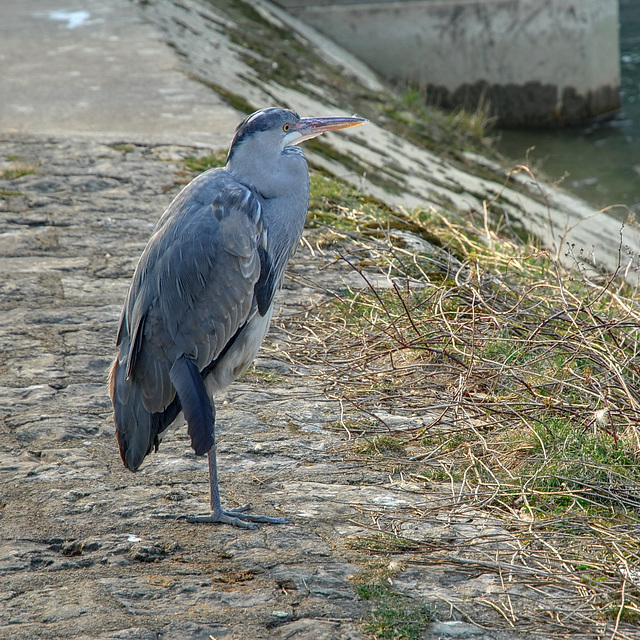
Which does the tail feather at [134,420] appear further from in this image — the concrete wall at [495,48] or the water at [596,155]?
the concrete wall at [495,48]

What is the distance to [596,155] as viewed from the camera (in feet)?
45.8

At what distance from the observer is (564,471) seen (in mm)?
3131

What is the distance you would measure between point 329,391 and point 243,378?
1.49 ft

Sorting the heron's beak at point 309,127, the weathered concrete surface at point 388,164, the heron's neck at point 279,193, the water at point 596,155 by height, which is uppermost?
the heron's beak at point 309,127

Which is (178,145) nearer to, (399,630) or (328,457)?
(328,457)

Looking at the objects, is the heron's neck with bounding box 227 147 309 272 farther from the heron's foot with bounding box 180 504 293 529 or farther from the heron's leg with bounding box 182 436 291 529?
the heron's foot with bounding box 180 504 293 529

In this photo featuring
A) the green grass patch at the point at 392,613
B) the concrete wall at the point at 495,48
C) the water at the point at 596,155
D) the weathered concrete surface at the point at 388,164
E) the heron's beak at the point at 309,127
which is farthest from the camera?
the concrete wall at the point at 495,48

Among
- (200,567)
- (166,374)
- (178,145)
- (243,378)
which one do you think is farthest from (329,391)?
(178,145)

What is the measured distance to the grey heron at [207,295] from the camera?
116 inches

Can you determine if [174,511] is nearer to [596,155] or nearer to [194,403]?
[194,403]

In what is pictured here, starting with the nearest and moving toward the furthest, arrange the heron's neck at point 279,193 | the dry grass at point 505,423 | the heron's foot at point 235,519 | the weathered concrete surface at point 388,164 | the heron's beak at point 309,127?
the dry grass at point 505,423 → the heron's foot at point 235,519 → the heron's neck at point 279,193 → the heron's beak at point 309,127 → the weathered concrete surface at point 388,164

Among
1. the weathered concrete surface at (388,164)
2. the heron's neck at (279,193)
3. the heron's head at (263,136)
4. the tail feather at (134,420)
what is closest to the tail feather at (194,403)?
the tail feather at (134,420)

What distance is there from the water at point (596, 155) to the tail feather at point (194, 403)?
30.0ft

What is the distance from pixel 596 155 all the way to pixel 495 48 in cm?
305
